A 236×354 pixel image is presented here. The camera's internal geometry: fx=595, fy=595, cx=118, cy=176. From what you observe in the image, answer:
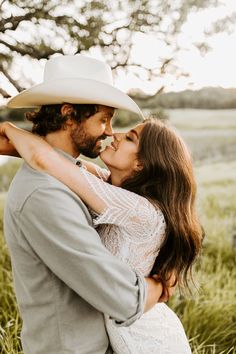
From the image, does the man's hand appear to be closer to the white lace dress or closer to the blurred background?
the white lace dress

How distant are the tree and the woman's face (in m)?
1.43

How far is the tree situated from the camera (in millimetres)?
3297

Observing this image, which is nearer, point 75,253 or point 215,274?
point 75,253

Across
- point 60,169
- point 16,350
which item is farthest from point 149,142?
point 16,350

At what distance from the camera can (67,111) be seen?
1.89 metres

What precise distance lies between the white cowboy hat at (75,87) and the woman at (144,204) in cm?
13

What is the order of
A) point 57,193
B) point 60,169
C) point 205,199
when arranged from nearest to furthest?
point 57,193 → point 60,169 → point 205,199

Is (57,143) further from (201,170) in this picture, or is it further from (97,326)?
(201,170)

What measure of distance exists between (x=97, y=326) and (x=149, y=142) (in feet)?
2.01

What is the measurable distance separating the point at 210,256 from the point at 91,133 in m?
2.84

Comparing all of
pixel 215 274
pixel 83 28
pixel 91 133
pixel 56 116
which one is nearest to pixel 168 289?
pixel 91 133

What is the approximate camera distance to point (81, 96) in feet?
6.07

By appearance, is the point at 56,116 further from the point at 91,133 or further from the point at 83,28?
the point at 83,28

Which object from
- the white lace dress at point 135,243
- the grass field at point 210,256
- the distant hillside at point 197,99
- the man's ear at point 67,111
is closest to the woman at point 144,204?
the white lace dress at point 135,243
